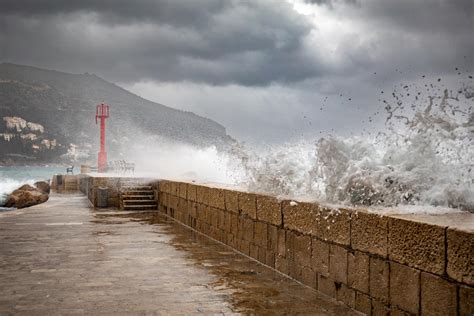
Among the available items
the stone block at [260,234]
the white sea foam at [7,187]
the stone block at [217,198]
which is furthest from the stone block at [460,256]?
the white sea foam at [7,187]

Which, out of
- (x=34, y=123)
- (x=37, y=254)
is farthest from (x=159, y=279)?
(x=34, y=123)

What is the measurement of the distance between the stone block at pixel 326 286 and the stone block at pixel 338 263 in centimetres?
7

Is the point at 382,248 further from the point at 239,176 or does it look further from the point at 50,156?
the point at 50,156

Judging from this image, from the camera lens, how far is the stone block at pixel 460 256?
3.17 meters

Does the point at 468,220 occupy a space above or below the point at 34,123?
below

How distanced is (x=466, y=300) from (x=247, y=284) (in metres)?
2.62

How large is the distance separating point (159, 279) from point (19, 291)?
135 cm

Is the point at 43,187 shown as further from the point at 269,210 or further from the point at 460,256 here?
the point at 460,256

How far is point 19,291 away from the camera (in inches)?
203

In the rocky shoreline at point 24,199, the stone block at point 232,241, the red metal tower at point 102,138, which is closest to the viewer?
the stone block at point 232,241

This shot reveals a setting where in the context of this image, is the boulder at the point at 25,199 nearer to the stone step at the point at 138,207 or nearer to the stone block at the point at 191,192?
the stone step at the point at 138,207

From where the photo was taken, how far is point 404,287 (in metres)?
3.84

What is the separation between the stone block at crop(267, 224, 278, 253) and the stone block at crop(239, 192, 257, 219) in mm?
445

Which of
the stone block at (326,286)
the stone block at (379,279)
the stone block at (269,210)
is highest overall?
the stone block at (269,210)
